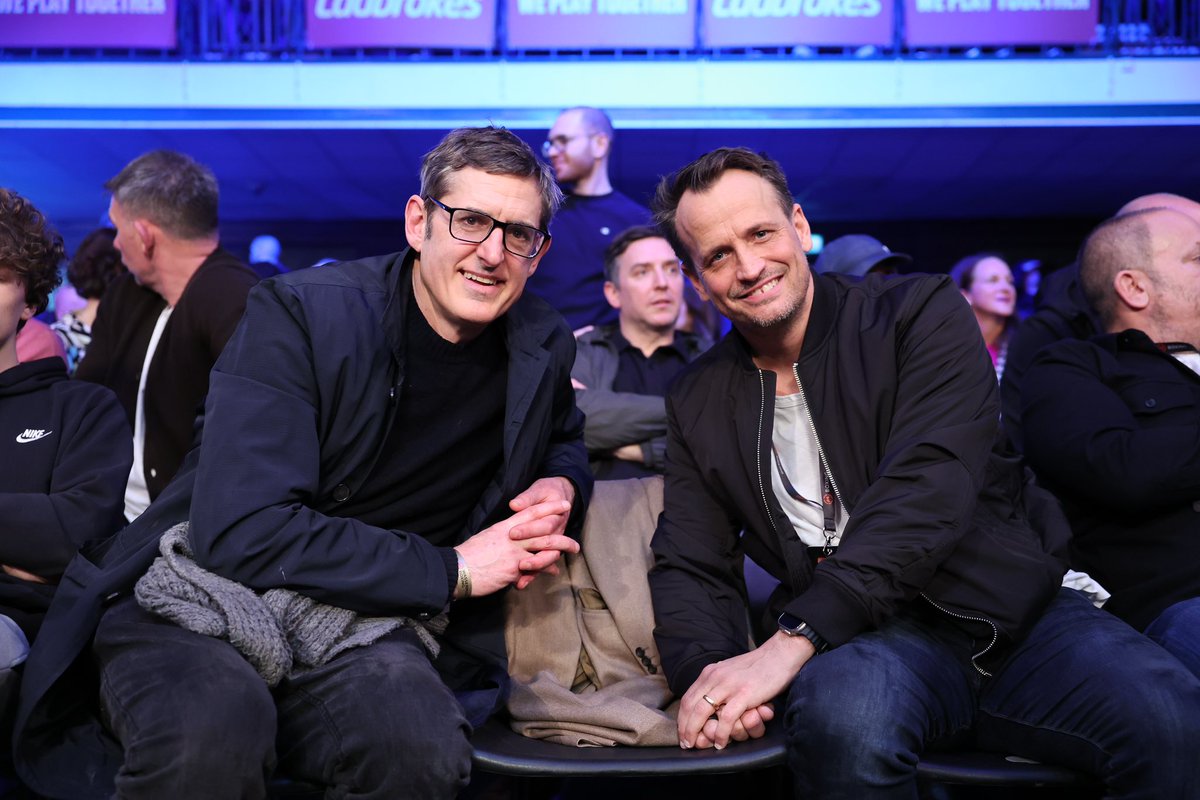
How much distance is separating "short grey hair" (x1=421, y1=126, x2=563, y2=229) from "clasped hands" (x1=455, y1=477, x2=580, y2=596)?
603 mm

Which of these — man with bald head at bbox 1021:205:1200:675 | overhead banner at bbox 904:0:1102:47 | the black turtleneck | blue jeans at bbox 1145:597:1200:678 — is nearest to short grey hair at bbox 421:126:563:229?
the black turtleneck

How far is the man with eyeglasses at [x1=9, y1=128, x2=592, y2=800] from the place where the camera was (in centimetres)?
169

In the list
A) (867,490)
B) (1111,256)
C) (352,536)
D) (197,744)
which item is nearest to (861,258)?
(1111,256)

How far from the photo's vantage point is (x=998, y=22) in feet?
26.8

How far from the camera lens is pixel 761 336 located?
223cm

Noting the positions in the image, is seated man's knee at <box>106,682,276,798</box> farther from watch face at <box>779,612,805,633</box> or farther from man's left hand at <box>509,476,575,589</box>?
watch face at <box>779,612,805,633</box>

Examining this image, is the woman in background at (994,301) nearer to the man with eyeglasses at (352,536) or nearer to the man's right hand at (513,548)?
the man with eyeglasses at (352,536)

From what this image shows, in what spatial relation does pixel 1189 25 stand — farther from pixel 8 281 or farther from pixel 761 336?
pixel 8 281

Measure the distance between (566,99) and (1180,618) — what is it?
23.3 ft

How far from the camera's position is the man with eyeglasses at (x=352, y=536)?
1686mm

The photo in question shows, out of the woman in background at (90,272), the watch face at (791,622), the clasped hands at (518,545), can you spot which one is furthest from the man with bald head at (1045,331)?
the woman in background at (90,272)

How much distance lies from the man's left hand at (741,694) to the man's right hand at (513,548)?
400mm

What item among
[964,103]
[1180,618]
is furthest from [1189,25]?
[1180,618]

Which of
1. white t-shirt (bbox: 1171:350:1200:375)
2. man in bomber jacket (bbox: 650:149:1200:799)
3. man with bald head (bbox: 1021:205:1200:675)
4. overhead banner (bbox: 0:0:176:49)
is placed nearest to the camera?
man in bomber jacket (bbox: 650:149:1200:799)
